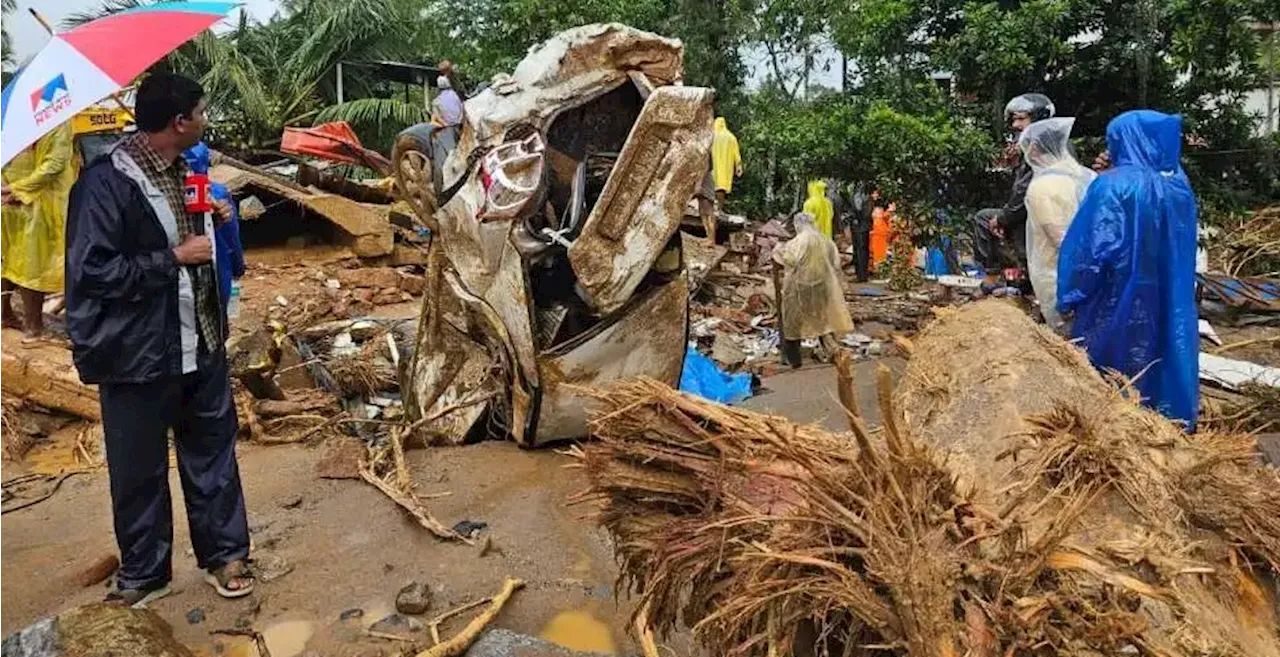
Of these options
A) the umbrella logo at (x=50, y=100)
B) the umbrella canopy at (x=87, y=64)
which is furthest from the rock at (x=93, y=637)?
the umbrella logo at (x=50, y=100)

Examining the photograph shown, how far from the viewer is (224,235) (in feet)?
12.3

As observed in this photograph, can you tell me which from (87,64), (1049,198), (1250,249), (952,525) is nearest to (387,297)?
(1049,198)

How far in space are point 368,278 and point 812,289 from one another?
5377 millimetres

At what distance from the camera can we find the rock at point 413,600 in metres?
3.36

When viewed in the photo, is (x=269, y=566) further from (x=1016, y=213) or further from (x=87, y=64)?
(x=1016, y=213)

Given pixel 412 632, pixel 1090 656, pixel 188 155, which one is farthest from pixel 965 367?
pixel 188 155

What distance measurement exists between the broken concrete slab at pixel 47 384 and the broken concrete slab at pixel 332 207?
490cm

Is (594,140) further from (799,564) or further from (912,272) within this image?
(912,272)

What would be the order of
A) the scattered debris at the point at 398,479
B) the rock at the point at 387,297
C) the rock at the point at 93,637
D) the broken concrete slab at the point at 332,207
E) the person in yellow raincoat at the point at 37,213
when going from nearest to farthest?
the rock at the point at 93,637, the scattered debris at the point at 398,479, the person in yellow raincoat at the point at 37,213, the rock at the point at 387,297, the broken concrete slab at the point at 332,207

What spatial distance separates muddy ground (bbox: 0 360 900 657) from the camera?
11.0ft

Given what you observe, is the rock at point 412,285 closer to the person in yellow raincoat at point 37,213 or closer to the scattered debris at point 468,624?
the person in yellow raincoat at point 37,213

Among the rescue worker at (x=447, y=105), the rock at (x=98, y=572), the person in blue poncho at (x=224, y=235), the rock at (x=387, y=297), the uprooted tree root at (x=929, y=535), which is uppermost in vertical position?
the rescue worker at (x=447, y=105)

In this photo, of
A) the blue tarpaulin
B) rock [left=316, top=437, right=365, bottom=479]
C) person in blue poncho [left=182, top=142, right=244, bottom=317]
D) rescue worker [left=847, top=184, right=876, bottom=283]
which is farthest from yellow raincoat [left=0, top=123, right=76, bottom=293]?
rescue worker [left=847, top=184, right=876, bottom=283]

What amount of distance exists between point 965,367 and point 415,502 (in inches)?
94.0
